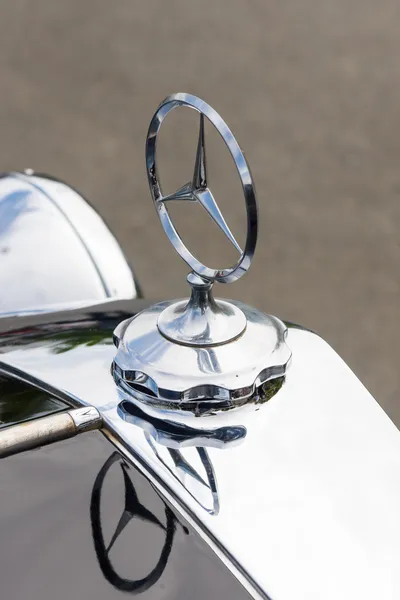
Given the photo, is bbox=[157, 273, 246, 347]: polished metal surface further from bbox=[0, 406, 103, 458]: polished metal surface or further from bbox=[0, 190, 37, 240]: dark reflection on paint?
bbox=[0, 190, 37, 240]: dark reflection on paint

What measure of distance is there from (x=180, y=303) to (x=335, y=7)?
443 centimetres

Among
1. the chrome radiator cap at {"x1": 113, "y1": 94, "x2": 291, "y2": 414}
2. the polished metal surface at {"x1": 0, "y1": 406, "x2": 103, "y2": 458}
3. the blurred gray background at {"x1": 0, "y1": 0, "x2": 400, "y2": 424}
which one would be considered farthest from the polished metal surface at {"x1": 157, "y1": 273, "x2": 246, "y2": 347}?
the blurred gray background at {"x1": 0, "y1": 0, "x2": 400, "y2": 424}

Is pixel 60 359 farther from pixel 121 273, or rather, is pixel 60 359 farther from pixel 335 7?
Result: pixel 335 7

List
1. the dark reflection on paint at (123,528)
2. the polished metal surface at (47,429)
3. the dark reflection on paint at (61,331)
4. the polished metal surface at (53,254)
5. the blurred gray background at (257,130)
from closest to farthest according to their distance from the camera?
the dark reflection on paint at (123,528) → the polished metal surface at (47,429) → the dark reflection on paint at (61,331) → the polished metal surface at (53,254) → the blurred gray background at (257,130)

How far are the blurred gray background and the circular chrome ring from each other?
171 cm

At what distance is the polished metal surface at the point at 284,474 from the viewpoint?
72 cm

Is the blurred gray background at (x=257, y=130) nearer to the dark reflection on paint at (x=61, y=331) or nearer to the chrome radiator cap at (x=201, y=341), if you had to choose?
the dark reflection on paint at (x=61, y=331)

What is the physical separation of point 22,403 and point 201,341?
0.72 feet

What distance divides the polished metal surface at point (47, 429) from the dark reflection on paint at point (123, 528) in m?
0.06

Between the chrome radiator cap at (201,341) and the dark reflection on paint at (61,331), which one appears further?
the dark reflection on paint at (61,331)

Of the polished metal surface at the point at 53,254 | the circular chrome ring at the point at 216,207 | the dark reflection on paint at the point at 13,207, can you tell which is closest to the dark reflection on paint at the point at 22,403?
the circular chrome ring at the point at 216,207

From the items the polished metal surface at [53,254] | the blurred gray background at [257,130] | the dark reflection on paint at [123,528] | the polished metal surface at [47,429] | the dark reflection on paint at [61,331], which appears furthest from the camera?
the blurred gray background at [257,130]

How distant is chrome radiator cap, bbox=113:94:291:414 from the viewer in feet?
2.78

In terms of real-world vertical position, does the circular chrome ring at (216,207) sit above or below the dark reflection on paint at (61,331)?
above
